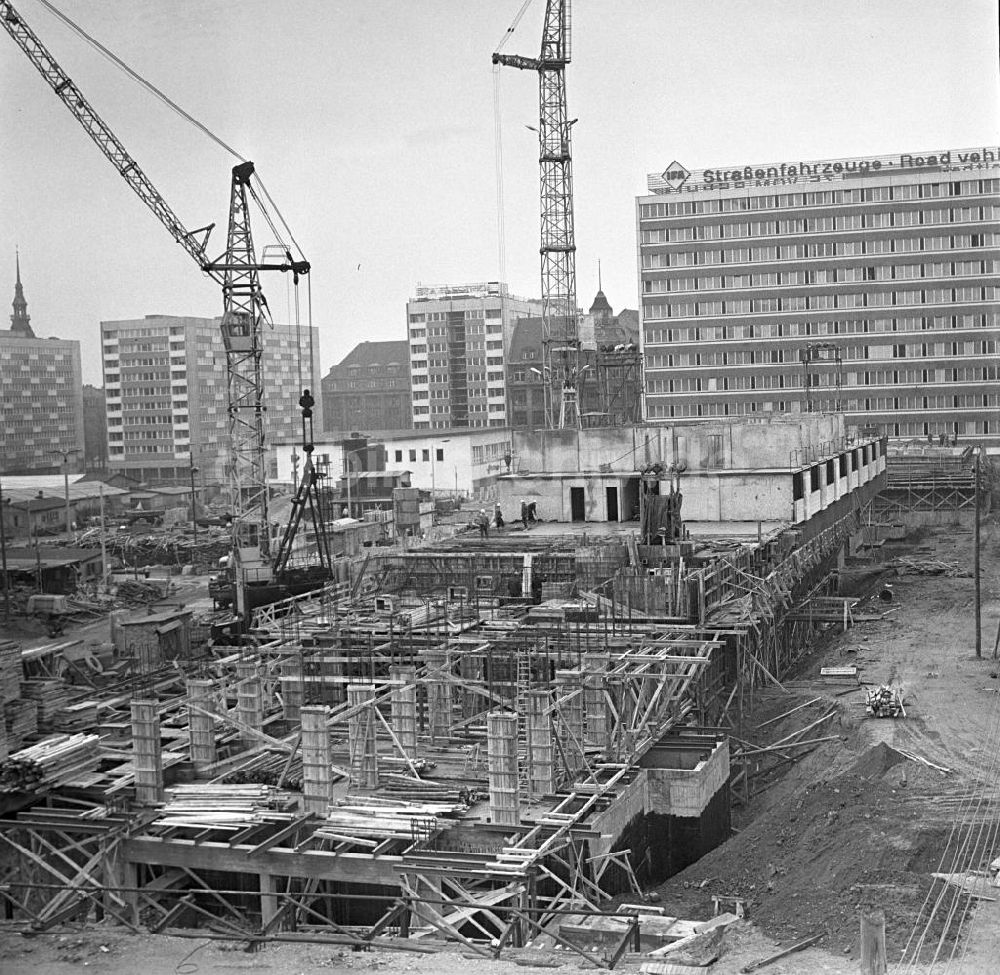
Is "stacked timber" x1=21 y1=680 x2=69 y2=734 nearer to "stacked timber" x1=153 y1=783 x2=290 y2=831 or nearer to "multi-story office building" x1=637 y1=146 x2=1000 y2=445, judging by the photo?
"stacked timber" x1=153 y1=783 x2=290 y2=831

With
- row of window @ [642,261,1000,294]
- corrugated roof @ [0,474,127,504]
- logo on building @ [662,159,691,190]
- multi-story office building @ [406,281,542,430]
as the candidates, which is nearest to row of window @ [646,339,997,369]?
row of window @ [642,261,1000,294]

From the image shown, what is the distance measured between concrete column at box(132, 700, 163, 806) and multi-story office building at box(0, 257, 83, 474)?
115 ft

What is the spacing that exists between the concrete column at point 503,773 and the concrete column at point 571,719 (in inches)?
90.5

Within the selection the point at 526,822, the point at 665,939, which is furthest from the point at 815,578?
the point at 665,939

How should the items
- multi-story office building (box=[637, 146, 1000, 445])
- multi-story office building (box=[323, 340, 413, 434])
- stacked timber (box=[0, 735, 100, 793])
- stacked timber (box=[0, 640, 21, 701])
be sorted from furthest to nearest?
1. multi-story office building (box=[323, 340, 413, 434])
2. multi-story office building (box=[637, 146, 1000, 445])
3. stacked timber (box=[0, 640, 21, 701])
4. stacked timber (box=[0, 735, 100, 793])

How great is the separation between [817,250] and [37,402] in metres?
50.1

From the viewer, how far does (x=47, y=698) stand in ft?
80.2

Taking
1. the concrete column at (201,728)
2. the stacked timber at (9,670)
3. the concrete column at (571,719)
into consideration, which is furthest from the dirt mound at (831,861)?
the stacked timber at (9,670)

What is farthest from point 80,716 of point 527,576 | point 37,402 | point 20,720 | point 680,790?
point 37,402

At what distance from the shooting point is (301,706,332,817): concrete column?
18.4 meters

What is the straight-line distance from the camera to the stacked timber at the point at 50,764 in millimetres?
19391

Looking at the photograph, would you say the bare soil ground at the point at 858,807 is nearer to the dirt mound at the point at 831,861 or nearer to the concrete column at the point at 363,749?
the dirt mound at the point at 831,861

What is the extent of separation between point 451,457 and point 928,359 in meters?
31.5

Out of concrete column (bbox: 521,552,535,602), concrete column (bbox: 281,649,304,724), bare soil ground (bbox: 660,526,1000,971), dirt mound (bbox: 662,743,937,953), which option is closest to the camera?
dirt mound (bbox: 662,743,937,953)
